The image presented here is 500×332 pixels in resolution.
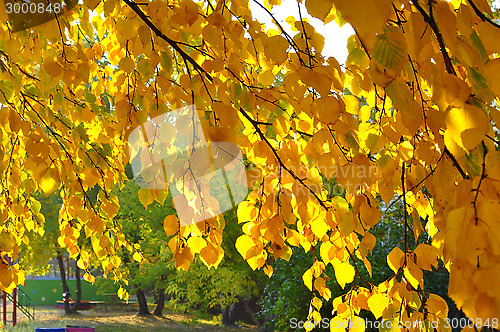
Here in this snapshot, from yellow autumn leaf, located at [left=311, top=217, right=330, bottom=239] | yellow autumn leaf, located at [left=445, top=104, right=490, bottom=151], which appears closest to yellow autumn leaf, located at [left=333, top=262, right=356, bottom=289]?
yellow autumn leaf, located at [left=311, top=217, right=330, bottom=239]

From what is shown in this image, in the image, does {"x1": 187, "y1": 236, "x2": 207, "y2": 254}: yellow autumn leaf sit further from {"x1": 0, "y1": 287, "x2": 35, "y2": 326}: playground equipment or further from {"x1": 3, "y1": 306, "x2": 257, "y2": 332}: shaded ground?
{"x1": 3, "y1": 306, "x2": 257, "y2": 332}: shaded ground

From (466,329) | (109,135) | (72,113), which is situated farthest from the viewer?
(72,113)

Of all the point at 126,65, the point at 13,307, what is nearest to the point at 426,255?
the point at 126,65

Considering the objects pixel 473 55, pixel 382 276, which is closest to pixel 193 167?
pixel 473 55

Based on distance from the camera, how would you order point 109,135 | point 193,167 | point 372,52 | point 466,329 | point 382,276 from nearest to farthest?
1. point 372,52
2. point 466,329
3. point 193,167
4. point 109,135
5. point 382,276

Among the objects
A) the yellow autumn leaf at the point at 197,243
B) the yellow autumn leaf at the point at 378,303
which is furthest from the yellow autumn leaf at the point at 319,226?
the yellow autumn leaf at the point at 197,243

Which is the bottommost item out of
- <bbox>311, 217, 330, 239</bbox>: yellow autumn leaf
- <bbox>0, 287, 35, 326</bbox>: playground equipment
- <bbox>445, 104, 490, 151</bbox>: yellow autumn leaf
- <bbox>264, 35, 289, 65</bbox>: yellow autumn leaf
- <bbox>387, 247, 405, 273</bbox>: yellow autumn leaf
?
<bbox>0, 287, 35, 326</bbox>: playground equipment

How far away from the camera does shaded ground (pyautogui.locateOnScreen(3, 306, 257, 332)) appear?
879 cm

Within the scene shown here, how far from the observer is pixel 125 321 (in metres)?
10.3

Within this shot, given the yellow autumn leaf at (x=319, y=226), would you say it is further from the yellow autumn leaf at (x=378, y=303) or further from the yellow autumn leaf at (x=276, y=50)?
the yellow autumn leaf at (x=276, y=50)

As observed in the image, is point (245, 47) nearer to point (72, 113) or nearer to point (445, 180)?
point (445, 180)

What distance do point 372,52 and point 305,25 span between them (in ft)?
1.55

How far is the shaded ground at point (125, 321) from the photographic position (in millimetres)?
8789

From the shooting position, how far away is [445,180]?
685 millimetres
